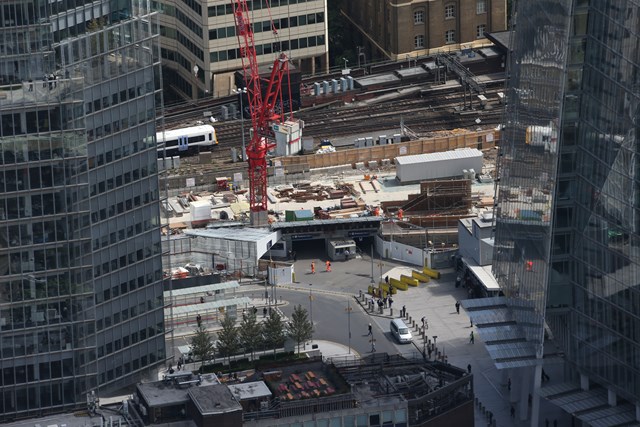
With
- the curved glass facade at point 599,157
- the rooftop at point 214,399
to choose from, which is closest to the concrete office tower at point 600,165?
Answer: the curved glass facade at point 599,157

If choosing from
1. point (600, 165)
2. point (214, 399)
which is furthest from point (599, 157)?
Answer: point (214, 399)

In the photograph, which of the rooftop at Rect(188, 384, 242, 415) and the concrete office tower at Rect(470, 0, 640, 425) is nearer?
the rooftop at Rect(188, 384, 242, 415)

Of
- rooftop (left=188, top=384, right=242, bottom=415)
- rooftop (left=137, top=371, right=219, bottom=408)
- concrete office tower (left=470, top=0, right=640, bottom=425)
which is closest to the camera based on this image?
rooftop (left=188, top=384, right=242, bottom=415)

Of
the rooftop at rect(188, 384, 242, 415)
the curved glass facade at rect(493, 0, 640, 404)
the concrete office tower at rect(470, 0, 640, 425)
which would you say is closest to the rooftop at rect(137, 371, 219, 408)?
the rooftop at rect(188, 384, 242, 415)

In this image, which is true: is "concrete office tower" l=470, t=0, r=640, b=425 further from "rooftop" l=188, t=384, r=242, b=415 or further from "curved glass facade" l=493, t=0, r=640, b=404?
"rooftop" l=188, t=384, r=242, b=415

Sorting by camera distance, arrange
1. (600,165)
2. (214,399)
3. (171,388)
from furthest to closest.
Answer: (600,165) < (171,388) < (214,399)

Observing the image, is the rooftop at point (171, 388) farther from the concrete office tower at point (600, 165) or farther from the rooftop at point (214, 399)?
the concrete office tower at point (600, 165)

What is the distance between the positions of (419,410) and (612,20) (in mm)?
34472

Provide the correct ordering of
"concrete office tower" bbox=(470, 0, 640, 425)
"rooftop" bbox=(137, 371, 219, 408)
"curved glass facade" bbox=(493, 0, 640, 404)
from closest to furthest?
"curved glass facade" bbox=(493, 0, 640, 404)
"concrete office tower" bbox=(470, 0, 640, 425)
"rooftop" bbox=(137, 371, 219, 408)

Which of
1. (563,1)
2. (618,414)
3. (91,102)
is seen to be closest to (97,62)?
(91,102)

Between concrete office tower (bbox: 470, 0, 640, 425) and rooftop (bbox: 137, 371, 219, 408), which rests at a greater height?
concrete office tower (bbox: 470, 0, 640, 425)

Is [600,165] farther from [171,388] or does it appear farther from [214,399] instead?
[171,388]

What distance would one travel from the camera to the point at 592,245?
649ft

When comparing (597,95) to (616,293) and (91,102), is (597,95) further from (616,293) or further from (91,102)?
(91,102)
